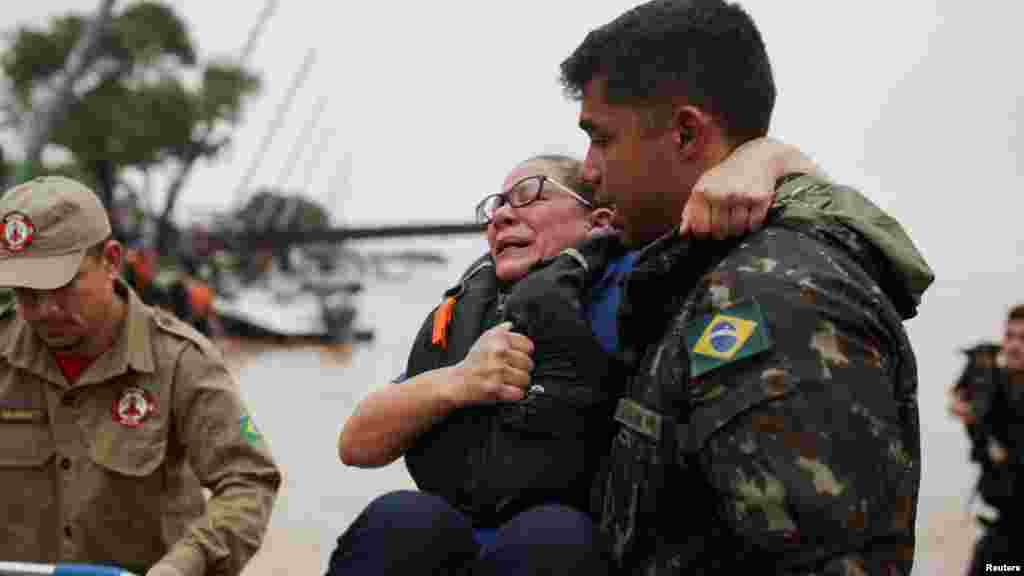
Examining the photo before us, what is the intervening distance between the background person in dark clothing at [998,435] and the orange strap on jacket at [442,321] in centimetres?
402

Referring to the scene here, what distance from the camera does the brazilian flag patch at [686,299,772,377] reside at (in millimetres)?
1476

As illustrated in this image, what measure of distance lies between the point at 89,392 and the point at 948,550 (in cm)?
993

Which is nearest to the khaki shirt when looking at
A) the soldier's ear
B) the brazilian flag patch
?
the soldier's ear

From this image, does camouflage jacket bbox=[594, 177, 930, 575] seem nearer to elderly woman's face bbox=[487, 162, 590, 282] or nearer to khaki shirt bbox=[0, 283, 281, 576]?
elderly woman's face bbox=[487, 162, 590, 282]

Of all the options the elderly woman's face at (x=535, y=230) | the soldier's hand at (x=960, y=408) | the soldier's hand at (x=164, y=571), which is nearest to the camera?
the elderly woman's face at (x=535, y=230)

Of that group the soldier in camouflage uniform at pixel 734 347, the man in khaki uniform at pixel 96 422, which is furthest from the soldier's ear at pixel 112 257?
the soldier in camouflage uniform at pixel 734 347

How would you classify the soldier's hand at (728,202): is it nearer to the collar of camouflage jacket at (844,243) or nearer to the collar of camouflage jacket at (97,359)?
the collar of camouflage jacket at (844,243)

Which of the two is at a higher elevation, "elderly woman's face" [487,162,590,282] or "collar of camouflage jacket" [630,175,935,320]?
"collar of camouflage jacket" [630,175,935,320]

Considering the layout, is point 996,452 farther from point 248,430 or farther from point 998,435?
point 248,430

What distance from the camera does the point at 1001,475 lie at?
5.26 metres

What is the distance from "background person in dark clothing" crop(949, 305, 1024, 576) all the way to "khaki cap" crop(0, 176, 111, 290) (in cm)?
443

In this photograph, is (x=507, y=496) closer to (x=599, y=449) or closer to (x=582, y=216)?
(x=599, y=449)

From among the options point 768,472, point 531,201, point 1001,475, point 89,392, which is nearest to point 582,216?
point 531,201

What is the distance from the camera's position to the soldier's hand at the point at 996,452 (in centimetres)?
528
